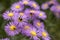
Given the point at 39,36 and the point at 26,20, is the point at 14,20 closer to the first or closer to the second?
the point at 26,20

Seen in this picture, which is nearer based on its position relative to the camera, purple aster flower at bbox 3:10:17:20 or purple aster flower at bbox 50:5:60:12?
purple aster flower at bbox 3:10:17:20

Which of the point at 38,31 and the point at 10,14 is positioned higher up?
the point at 10,14

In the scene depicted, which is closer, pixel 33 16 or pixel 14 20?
pixel 14 20

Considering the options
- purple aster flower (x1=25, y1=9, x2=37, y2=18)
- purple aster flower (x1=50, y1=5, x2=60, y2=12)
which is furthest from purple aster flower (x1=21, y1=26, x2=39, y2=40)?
purple aster flower (x1=50, y1=5, x2=60, y2=12)

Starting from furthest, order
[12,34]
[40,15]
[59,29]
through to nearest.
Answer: [59,29], [40,15], [12,34]

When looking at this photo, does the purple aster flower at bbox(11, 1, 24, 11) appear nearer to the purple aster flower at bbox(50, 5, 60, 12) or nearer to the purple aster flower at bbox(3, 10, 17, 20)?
the purple aster flower at bbox(3, 10, 17, 20)

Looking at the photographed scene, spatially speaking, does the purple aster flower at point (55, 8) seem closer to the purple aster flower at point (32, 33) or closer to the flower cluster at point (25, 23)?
the flower cluster at point (25, 23)

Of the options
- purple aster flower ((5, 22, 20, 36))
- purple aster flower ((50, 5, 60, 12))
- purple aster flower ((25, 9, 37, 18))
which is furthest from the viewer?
purple aster flower ((50, 5, 60, 12))

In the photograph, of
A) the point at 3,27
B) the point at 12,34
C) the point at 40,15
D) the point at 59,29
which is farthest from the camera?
the point at 59,29

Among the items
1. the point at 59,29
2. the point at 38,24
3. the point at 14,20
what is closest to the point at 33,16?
the point at 38,24
